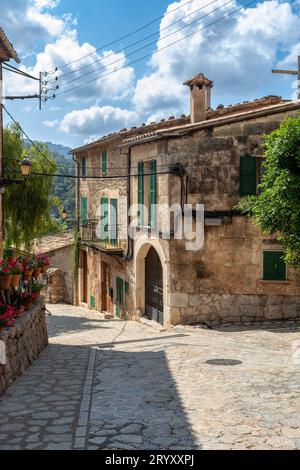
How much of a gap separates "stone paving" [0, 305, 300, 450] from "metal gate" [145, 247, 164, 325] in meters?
4.92

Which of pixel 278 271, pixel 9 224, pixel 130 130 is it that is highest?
pixel 130 130

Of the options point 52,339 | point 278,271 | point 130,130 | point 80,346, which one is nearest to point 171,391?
point 80,346

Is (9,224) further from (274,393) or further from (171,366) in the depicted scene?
(274,393)

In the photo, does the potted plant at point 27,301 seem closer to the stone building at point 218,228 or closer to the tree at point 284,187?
the tree at point 284,187

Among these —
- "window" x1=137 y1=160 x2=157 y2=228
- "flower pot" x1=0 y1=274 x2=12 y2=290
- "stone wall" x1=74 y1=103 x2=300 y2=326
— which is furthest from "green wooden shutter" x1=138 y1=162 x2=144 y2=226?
"flower pot" x1=0 y1=274 x2=12 y2=290

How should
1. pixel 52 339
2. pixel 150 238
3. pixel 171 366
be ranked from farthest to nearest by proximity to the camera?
pixel 150 238, pixel 52 339, pixel 171 366

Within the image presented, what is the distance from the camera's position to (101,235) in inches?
906

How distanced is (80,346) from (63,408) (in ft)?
17.5

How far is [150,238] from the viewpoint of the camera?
56.2 feet

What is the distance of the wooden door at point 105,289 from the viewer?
925 inches

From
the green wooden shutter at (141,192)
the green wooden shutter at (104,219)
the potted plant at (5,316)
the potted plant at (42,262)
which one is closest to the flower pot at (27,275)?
the potted plant at (42,262)

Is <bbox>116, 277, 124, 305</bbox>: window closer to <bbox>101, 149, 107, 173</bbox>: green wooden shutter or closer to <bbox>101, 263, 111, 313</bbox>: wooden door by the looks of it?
<bbox>101, 263, 111, 313</bbox>: wooden door

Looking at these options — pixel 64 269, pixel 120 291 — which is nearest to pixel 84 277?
pixel 64 269

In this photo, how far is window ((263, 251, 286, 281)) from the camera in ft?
49.1
